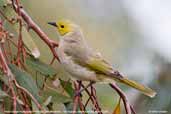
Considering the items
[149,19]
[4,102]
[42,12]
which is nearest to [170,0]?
Answer: [149,19]

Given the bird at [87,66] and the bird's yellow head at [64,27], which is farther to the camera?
the bird's yellow head at [64,27]

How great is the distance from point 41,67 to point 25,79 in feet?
0.45

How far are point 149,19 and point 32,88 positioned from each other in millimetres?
2926

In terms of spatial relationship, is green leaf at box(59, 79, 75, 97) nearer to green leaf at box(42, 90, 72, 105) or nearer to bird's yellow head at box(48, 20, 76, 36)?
green leaf at box(42, 90, 72, 105)

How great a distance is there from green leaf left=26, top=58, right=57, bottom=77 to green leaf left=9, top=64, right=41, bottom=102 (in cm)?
11

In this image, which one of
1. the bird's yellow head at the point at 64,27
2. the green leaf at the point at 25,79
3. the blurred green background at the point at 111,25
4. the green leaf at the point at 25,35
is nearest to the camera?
the green leaf at the point at 25,79

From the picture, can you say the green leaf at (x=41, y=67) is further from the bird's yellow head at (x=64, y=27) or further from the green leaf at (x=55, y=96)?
the bird's yellow head at (x=64, y=27)

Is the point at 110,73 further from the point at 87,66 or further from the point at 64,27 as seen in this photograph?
the point at 64,27

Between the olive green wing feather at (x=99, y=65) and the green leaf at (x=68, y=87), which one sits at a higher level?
the olive green wing feather at (x=99, y=65)

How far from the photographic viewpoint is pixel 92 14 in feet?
16.5

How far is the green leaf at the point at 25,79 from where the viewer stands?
1.62m

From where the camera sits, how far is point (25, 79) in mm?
1644

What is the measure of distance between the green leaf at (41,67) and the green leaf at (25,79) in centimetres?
11

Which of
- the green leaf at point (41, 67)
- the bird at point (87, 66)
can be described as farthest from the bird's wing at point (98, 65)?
the green leaf at point (41, 67)
